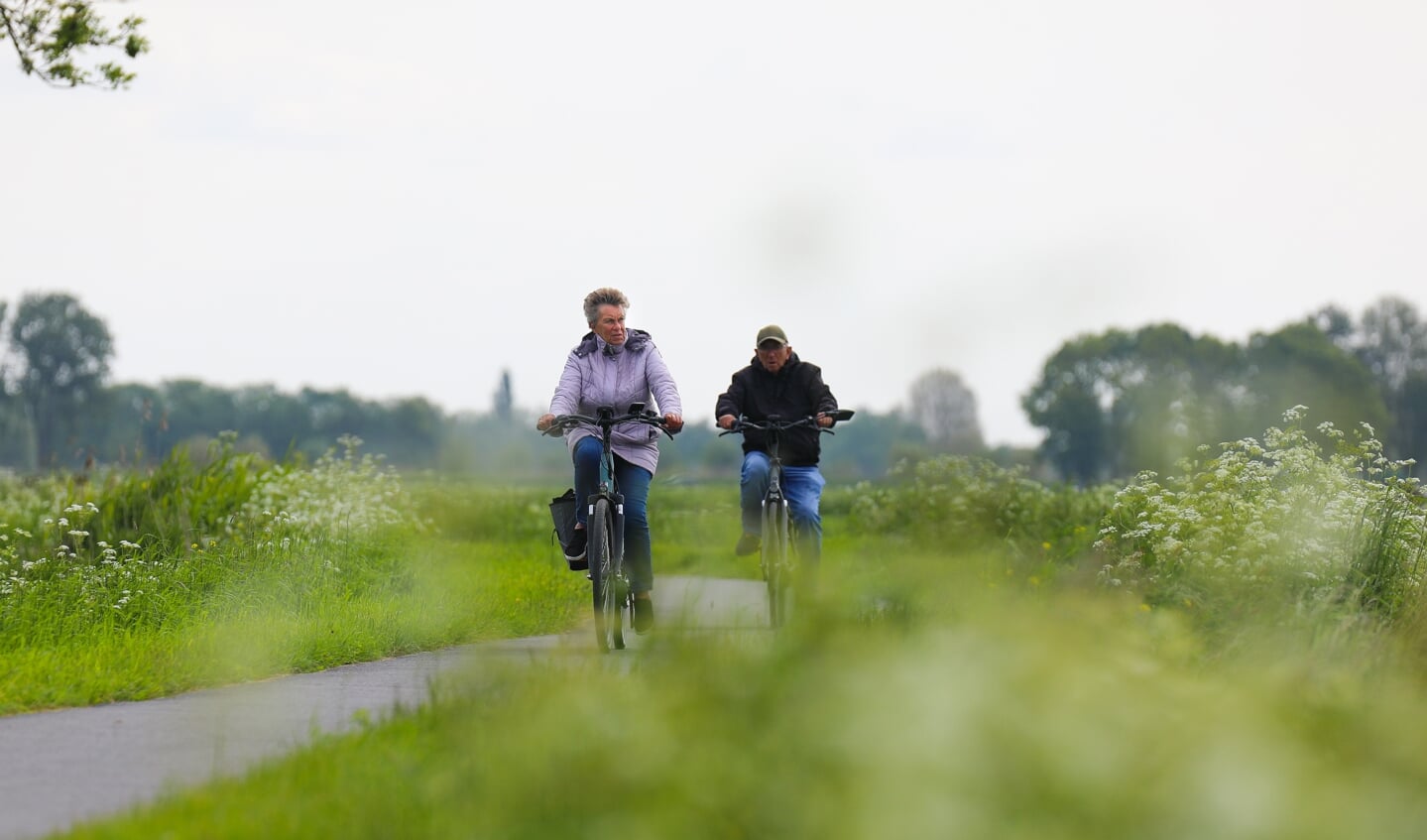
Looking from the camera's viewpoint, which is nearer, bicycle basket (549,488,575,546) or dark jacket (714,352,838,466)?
bicycle basket (549,488,575,546)

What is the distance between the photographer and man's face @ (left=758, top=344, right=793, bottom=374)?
1020cm

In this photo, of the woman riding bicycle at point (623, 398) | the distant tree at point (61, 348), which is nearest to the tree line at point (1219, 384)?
the distant tree at point (61, 348)

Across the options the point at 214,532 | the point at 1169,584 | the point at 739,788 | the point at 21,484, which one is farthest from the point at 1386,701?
the point at 21,484

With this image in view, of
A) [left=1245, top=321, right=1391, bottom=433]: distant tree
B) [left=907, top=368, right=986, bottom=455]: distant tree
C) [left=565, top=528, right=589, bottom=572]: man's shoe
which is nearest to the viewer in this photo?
[left=565, top=528, right=589, bottom=572]: man's shoe

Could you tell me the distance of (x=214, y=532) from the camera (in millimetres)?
11594

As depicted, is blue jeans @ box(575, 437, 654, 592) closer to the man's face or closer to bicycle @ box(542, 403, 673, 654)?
bicycle @ box(542, 403, 673, 654)

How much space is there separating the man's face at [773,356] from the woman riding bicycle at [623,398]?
1.62 m

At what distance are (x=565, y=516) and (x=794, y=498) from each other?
6.87 feet

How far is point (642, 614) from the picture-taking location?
866 cm

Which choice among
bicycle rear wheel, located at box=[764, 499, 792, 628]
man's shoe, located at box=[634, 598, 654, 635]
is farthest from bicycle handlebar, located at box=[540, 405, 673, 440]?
bicycle rear wheel, located at box=[764, 499, 792, 628]

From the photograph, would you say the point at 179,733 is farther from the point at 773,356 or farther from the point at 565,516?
the point at 773,356

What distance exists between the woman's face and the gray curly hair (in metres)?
0.02

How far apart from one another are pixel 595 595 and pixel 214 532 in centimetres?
484

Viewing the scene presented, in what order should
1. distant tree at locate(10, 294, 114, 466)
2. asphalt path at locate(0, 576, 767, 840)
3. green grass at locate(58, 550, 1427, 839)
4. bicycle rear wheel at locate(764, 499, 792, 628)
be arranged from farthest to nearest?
distant tree at locate(10, 294, 114, 466) → bicycle rear wheel at locate(764, 499, 792, 628) → asphalt path at locate(0, 576, 767, 840) → green grass at locate(58, 550, 1427, 839)
